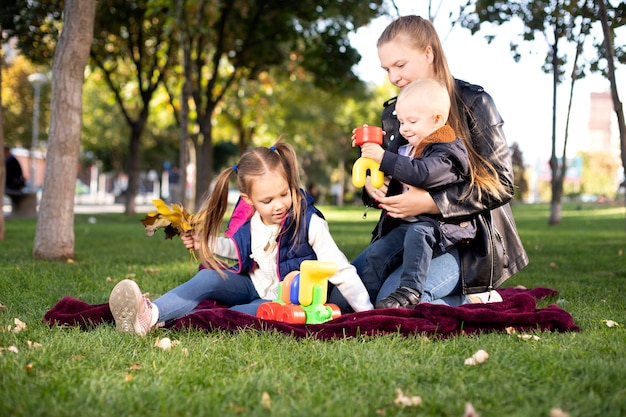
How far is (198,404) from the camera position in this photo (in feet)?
9.14

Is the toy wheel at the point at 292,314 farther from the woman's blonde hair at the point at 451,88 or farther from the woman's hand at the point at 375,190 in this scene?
the woman's blonde hair at the point at 451,88

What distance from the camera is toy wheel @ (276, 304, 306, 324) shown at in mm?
4266

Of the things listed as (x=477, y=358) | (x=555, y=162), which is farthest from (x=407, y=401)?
(x=555, y=162)

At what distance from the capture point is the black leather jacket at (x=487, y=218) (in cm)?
467

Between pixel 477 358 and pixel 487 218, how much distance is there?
1.46 metres

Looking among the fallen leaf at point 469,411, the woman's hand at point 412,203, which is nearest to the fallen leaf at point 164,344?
the woman's hand at point 412,203

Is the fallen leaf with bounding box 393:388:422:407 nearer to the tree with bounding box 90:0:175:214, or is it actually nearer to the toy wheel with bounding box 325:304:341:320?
the toy wheel with bounding box 325:304:341:320

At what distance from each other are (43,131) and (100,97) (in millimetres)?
5420

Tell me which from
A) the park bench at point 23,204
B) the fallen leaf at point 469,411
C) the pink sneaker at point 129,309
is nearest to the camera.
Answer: the fallen leaf at point 469,411

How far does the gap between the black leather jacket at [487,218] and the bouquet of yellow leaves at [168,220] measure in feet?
4.08

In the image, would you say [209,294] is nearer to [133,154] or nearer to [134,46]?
[134,46]

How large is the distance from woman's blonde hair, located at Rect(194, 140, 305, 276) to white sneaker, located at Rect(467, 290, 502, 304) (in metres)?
1.36

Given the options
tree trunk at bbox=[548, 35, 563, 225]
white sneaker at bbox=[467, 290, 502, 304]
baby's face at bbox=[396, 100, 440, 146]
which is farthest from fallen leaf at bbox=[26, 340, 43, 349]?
tree trunk at bbox=[548, 35, 563, 225]

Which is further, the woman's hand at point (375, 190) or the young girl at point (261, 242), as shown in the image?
the woman's hand at point (375, 190)
